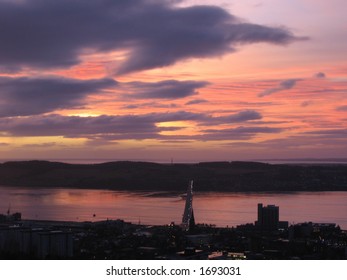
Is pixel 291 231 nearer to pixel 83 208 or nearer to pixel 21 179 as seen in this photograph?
pixel 83 208

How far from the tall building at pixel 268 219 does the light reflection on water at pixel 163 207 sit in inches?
30.6

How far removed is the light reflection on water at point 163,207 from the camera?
43.8ft

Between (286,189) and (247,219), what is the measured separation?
11070 millimetres

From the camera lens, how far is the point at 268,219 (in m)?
11.1

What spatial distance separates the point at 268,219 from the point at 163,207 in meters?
5.10

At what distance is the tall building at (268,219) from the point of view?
34.8 ft

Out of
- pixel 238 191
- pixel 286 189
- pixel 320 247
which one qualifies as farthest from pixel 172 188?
pixel 320 247

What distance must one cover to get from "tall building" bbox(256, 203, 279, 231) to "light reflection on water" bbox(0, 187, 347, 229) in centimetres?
78

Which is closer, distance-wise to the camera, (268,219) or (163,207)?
(268,219)

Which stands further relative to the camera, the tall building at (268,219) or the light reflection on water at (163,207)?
the light reflection on water at (163,207)

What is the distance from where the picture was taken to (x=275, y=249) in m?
7.10

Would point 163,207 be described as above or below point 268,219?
above

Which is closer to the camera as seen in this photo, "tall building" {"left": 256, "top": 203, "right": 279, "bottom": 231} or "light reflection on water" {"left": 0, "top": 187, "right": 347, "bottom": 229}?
"tall building" {"left": 256, "top": 203, "right": 279, "bottom": 231}

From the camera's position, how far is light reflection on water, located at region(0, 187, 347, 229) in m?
13.3
